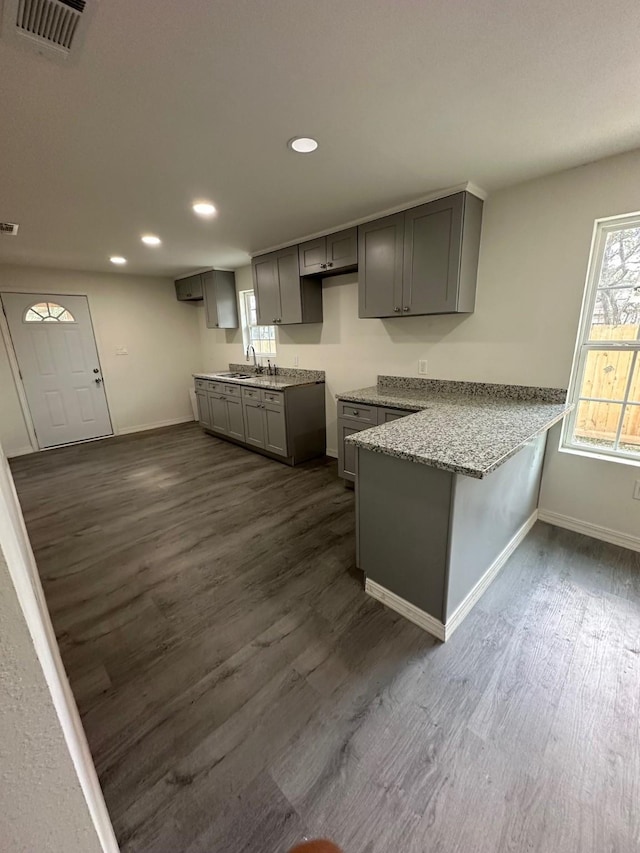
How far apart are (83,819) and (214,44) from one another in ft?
6.64

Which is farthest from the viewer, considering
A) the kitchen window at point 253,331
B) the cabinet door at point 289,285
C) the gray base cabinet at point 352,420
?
the kitchen window at point 253,331

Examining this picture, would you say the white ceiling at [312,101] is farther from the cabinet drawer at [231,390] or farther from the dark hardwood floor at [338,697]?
the dark hardwood floor at [338,697]

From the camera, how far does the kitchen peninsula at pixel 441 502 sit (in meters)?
1.51

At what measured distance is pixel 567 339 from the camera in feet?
7.69

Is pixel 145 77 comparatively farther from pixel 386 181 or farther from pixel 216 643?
pixel 216 643

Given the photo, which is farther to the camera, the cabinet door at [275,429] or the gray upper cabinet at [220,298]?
the gray upper cabinet at [220,298]

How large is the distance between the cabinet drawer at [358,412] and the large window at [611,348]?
4.62ft

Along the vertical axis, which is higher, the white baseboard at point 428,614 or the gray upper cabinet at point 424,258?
the gray upper cabinet at point 424,258

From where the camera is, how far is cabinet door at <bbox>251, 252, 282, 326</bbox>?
394cm

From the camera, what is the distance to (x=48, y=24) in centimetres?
111

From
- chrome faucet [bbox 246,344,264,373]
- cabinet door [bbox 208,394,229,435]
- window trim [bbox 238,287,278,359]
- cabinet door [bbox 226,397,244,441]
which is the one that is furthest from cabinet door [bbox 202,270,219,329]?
cabinet door [bbox 226,397,244,441]

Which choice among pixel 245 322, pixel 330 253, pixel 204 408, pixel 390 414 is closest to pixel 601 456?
pixel 390 414

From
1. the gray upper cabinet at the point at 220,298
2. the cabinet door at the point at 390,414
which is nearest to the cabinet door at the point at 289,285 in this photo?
the gray upper cabinet at the point at 220,298

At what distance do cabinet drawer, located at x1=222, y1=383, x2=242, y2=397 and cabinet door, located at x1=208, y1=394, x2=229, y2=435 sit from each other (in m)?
0.13
